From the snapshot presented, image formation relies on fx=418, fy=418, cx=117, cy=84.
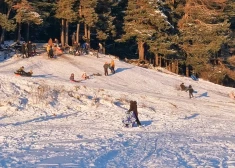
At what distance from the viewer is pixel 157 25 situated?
144 ft

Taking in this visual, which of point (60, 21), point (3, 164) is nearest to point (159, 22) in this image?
point (60, 21)

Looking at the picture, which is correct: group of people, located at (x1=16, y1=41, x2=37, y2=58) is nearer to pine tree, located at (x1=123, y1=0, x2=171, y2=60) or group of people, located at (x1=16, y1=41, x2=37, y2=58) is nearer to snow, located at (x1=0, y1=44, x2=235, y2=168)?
snow, located at (x1=0, y1=44, x2=235, y2=168)

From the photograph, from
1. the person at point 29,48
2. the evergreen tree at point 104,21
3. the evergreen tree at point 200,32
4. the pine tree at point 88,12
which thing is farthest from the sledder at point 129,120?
the evergreen tree at point 200,32

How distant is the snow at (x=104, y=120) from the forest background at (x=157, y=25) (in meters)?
5.43

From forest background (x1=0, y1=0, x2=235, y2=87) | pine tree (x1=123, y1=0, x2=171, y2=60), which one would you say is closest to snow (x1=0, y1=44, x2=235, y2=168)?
forest background (x1=0, y1=0, x2=235, y2=87)

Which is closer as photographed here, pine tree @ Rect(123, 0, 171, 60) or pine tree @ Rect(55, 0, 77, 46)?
pine tree @ Rect(55, 0, 77, 46)

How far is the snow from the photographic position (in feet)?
39.4

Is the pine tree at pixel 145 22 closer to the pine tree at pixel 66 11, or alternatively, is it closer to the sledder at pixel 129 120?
the pine tree at pixel 66 11

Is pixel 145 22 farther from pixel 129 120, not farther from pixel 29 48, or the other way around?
pixel 129 120

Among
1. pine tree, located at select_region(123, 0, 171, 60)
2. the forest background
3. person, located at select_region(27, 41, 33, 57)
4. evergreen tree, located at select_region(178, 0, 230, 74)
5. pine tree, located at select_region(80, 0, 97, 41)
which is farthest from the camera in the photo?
evergreen tree, located at select_region(178, 0, 230, 74)

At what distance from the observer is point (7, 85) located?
25.6 meters

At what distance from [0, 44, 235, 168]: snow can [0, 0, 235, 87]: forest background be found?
17.8ft

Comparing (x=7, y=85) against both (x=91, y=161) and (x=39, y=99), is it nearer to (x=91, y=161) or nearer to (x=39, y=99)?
(x=39, y=99)

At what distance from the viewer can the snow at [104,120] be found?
1202 centimetres
